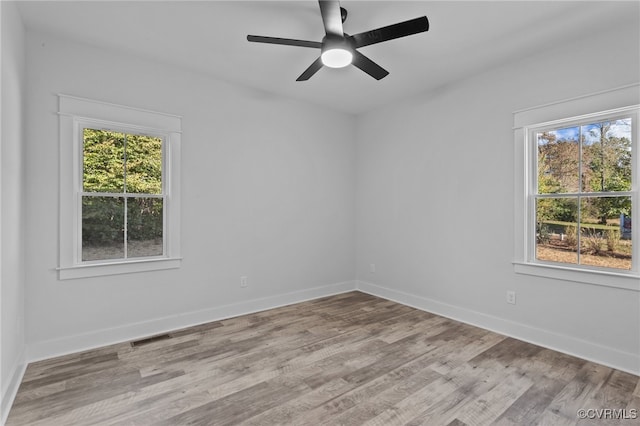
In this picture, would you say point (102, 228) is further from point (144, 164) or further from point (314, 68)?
point (314, 68)

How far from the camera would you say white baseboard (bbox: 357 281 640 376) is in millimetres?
2566

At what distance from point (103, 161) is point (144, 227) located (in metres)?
0.71

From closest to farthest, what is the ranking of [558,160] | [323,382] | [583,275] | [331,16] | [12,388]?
1. [331,16]
2. [12,388]
3. [323,382]
4. [583,275]
5. [558,160]

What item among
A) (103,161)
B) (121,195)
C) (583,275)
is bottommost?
(583,275)

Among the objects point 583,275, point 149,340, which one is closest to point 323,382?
point 149,340

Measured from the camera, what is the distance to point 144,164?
327 cm

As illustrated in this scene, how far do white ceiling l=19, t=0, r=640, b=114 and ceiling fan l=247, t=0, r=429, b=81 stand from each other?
0.27 m

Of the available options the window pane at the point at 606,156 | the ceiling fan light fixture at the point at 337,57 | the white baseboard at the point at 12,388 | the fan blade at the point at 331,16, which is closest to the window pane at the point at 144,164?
the white baseboard at the point at 12,388

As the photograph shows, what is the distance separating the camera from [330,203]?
474 cm

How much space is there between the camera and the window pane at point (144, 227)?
10.5ft

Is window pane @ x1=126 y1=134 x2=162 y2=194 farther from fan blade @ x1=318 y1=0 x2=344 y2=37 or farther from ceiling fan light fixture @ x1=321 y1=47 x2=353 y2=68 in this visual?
fan blade @ x1=318 y1=0 x2=344 y2=37

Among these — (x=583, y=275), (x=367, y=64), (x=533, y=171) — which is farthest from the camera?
(x=533, y=171)

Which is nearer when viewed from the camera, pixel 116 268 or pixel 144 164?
pixel 116 268

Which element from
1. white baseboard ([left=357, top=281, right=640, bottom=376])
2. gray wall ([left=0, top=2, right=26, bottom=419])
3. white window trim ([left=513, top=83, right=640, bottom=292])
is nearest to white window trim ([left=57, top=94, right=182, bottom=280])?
gray wall ([left=0, top=2, right=26, bottom=419])
